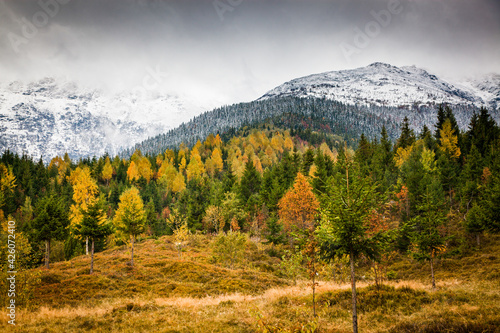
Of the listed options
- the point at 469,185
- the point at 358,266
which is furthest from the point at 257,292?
the point at 469,185

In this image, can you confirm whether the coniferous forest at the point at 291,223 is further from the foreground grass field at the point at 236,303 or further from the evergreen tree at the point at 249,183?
the evergreen tree at the point at 249,183

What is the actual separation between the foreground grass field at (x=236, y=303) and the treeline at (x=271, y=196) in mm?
4157

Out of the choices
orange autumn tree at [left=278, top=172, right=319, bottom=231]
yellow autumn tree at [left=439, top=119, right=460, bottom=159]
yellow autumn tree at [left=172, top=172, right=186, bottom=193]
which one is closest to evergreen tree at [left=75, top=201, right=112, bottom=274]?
orange autumn tree at [left=278, top=172, right=319, bottom=231]

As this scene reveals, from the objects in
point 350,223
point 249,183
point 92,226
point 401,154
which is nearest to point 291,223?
point 249,183

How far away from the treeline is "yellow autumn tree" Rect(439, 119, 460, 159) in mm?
231

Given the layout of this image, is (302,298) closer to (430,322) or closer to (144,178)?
(430,322)

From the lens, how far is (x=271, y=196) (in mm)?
59562

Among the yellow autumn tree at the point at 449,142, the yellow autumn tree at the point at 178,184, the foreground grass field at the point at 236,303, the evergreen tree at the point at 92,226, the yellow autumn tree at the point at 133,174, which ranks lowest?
the foreground grass field at the point at 236,303

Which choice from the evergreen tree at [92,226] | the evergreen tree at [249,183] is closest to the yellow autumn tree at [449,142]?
the evergreen tree at [249,183]

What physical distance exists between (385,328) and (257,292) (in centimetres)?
1431

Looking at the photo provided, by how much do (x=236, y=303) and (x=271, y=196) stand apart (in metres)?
41.3

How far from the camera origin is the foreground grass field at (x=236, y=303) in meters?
12.8

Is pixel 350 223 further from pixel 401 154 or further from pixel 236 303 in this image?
pixel 401 154

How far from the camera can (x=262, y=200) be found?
200ft
